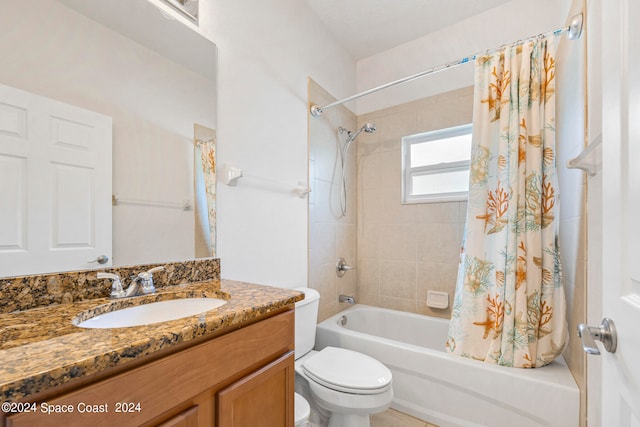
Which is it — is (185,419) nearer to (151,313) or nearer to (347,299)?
(151,313)

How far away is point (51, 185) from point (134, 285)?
1.30ft

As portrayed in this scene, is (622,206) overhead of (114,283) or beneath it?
overhead

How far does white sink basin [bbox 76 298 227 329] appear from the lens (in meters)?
0.82

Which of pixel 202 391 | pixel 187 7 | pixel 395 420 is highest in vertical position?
pixel 187 7

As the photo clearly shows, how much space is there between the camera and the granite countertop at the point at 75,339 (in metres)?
0.45

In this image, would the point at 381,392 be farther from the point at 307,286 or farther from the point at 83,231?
the point at 83,231

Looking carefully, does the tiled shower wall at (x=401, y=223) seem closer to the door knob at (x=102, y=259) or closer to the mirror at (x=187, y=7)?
the mirror at (x=187, y=7)

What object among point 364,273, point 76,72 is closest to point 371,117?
point 364,273

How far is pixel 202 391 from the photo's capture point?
0.68 m

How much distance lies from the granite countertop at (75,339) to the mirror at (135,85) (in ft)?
1.02

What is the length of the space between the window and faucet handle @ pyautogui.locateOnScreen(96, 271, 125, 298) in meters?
2.00

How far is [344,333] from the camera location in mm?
1832

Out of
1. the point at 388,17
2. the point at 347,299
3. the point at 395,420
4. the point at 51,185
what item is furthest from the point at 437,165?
the point at 51,185

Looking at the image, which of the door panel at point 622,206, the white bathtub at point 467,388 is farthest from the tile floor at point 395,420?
the door panel at point 622,206
